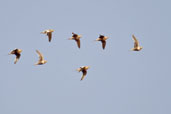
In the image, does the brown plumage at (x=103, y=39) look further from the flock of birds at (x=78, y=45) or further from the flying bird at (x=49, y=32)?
the flying bird at (x=49, y=32)

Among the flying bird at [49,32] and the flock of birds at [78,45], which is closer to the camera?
the flock of birds at [78,45]

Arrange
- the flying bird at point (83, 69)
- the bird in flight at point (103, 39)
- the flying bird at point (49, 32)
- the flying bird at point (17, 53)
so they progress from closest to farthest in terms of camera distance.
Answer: the flying bird at point (17, 53) → the flying bird at point (83, 69) → the bird in flight at point (103, 39) → the flying bird at point (49, 32)

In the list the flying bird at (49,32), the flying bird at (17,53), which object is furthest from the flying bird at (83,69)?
the flying bird at (17,53)

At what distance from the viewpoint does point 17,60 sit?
5844 centimetres

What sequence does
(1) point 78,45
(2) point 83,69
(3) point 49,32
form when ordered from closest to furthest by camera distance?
(2) point 83,69 < (3) point 49,32 < (1) point 78,45

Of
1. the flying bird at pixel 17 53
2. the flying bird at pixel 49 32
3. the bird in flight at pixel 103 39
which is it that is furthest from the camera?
the flying bird at pixel 49 32

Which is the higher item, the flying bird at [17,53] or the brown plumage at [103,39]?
the brown plumage at [103,39]

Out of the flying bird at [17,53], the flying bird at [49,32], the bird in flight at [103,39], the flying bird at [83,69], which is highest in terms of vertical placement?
the flying bird at [49,32]

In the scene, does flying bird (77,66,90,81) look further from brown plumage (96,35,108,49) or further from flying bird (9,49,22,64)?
flying bird (9,49,22,64)

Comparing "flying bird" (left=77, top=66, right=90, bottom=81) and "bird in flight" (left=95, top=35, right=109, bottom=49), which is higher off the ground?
"bird in flight" (left=95, top=35, right=109, bottom=49)

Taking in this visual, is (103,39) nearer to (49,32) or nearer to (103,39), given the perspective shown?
(103,39)

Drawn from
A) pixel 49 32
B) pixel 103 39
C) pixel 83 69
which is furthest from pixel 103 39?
pixel 49 32

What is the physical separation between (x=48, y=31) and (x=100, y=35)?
5.29 m

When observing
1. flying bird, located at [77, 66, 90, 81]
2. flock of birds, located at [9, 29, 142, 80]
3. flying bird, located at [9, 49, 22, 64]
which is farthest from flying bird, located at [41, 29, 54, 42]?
flying bird, located at [77, 66, 90, 81]
